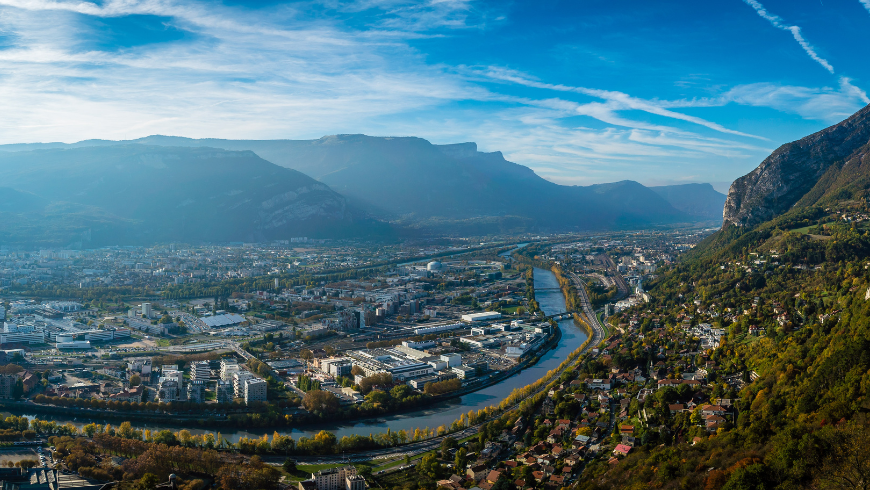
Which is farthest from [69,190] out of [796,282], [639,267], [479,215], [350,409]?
[796,282]

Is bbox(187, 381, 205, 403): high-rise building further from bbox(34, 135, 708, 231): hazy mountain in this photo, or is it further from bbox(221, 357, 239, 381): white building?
bbox(34, 135, 708, 231): hazy mountain

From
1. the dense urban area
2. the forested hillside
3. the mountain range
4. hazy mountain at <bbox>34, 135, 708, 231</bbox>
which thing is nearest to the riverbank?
the dense urban area

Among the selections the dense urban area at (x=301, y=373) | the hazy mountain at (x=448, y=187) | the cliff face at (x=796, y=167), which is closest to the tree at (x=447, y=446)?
the dense urban area at (x=301, y=373)

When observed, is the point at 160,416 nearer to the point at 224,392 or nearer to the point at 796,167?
the point at 224,392

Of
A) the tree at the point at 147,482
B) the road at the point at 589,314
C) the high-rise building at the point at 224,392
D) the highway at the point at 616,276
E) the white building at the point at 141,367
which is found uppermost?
the highway at the point at 616,276

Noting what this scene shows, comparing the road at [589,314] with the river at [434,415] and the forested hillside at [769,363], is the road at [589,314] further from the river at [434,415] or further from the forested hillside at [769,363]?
the river at [434,415]

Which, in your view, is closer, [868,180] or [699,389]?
[699,389]

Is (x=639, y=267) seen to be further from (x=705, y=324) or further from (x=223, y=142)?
(x=223, y=142)
